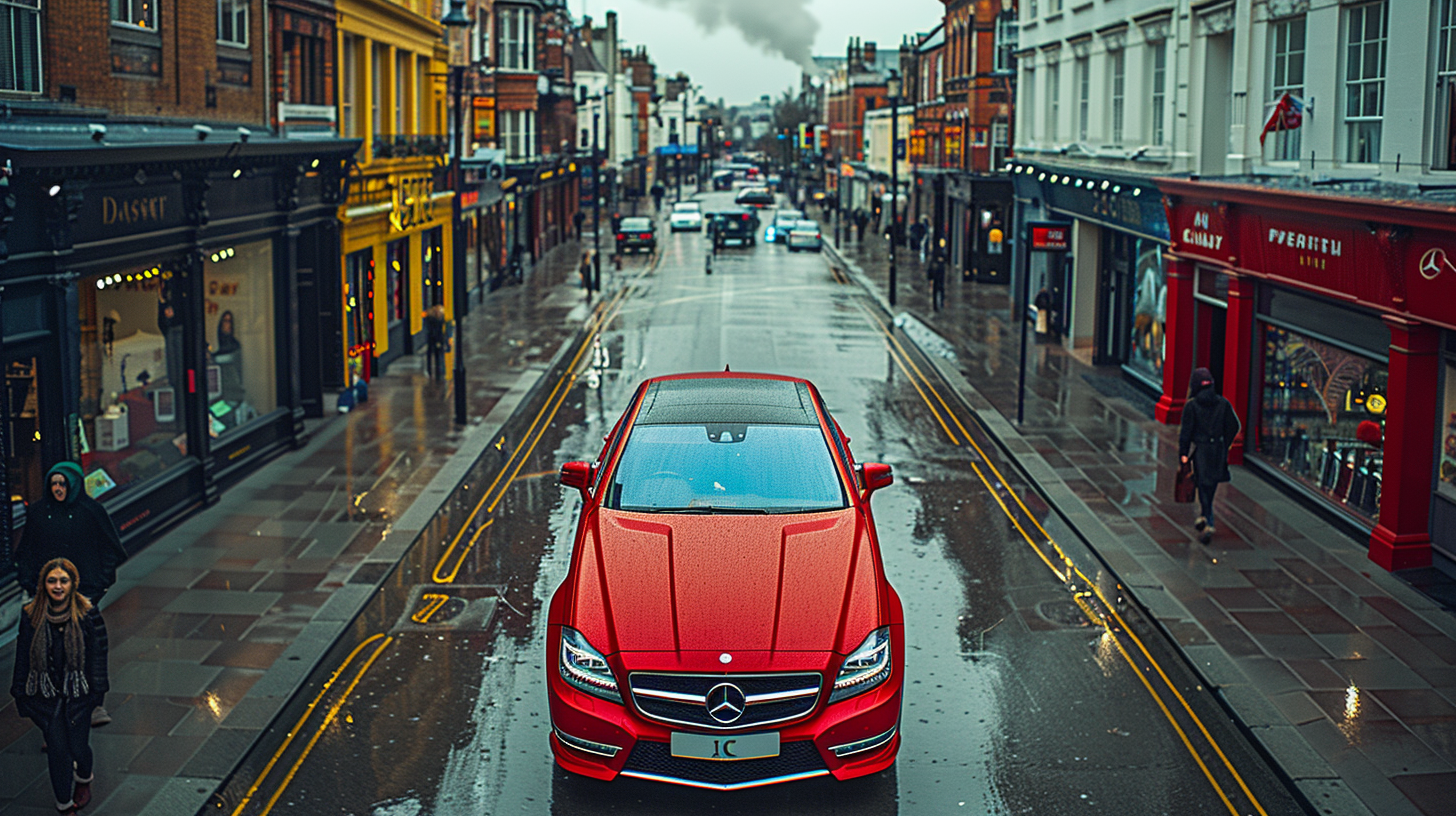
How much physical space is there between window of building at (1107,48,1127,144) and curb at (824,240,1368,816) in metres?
6.98

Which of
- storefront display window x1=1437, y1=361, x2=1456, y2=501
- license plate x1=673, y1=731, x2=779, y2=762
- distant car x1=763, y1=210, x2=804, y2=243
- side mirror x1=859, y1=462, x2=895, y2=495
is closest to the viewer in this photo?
license plate x1=673, y1=731, x2=779, y2=762

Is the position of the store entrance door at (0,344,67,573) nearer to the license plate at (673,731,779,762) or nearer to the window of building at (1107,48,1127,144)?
the license plate at (673,731,779,762)

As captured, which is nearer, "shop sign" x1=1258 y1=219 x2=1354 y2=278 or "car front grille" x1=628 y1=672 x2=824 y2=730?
"car front grille" x1=628 y1=672 x2=824 y2=730

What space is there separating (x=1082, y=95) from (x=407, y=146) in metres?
14.0

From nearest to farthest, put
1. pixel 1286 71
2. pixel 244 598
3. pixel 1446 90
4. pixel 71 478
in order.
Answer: pixel 71 478, pixel 244 598, pixel 1446 90, pixel 1286 71

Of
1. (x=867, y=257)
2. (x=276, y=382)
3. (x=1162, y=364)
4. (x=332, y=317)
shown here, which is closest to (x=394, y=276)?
(x=332, y=317)

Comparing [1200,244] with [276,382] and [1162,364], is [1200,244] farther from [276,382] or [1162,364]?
[276,382]

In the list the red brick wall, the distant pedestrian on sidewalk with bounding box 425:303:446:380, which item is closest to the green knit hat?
the red brick wall

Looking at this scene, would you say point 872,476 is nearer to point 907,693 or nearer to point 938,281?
point 907,693

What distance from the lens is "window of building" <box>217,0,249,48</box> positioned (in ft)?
60.2

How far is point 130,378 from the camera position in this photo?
48.9 ft

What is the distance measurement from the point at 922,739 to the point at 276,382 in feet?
43.4

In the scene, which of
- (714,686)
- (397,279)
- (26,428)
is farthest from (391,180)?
(714,686)

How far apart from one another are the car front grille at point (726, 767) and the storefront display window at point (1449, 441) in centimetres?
865
